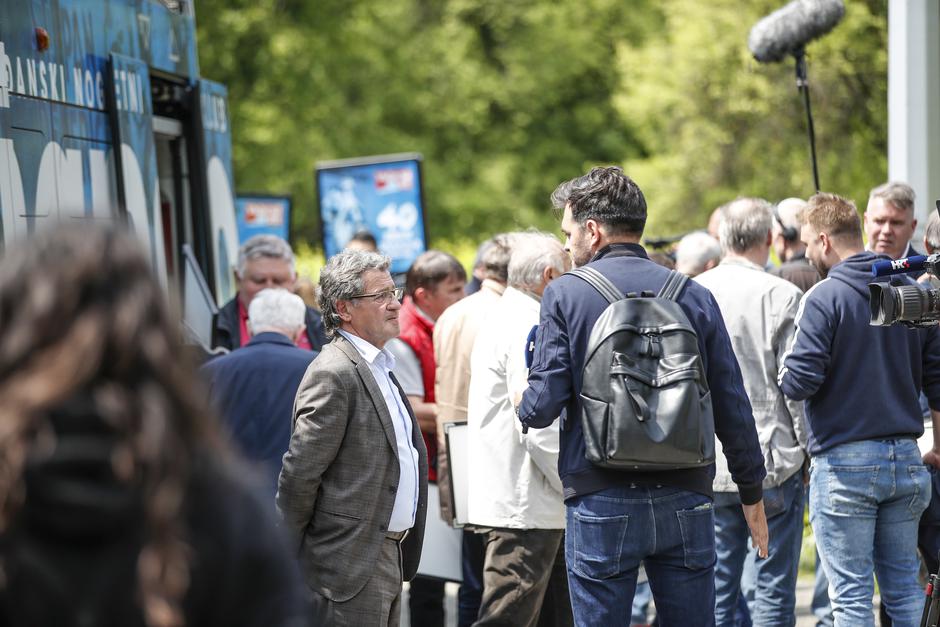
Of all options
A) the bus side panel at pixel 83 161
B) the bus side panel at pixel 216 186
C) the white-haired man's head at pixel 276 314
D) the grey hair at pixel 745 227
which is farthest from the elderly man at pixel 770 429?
the bus side panel at pixel 216 186

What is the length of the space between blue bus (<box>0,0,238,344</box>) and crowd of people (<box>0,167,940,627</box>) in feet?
1.67

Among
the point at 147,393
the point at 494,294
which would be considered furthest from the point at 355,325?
the point at 147,393

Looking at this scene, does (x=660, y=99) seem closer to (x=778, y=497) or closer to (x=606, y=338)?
(x=778, y=497)

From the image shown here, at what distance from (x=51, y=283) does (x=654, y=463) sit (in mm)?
2451

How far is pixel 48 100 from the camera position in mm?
4887

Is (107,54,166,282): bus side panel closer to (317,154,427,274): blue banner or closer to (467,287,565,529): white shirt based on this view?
(467,287,565,529): white shirt

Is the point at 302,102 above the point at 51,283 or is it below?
above

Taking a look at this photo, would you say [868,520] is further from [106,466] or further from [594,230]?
[106,466]

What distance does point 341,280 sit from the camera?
14.7 feet

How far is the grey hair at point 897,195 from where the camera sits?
6.00m

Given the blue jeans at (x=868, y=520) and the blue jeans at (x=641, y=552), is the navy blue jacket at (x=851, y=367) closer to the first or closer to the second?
the blue jeans at (x=868, y=520)

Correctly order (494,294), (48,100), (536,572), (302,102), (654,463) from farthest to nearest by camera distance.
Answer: (302,102)
(494,294)
(536,572)
(48,100)
(654,463)

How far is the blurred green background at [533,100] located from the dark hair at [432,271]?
10124mm

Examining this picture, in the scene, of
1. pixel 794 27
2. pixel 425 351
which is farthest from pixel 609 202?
pixel 794 27
